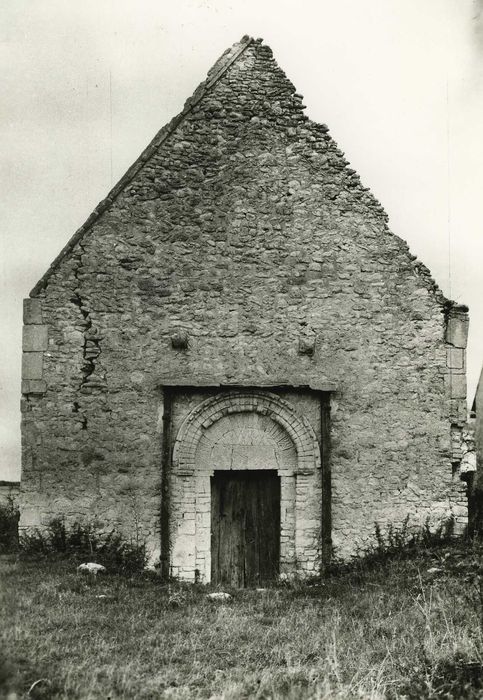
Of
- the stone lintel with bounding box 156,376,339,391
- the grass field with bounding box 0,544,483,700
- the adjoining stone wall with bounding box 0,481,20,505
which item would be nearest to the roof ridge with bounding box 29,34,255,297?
the stone lintel with bounding box 156,376,339,391

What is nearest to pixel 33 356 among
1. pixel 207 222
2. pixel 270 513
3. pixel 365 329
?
pixel 207 222

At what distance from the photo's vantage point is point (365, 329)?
11.1 metres

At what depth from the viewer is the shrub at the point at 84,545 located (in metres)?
10.1

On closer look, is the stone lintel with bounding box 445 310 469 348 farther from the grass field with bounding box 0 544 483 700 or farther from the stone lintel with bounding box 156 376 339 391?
the grass field with bounding box 0 544 483 700

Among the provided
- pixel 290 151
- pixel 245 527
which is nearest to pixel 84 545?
pixel 245 527

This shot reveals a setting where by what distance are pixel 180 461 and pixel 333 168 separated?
16.7 feet

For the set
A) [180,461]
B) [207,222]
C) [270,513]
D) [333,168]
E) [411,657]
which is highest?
[333,168]

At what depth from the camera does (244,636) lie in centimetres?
691

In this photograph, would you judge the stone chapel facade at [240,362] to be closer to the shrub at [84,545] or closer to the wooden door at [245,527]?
the wooden door at [245,527]

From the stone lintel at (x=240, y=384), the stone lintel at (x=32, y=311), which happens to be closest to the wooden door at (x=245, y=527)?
the stone lintel at (x=240, y=384)

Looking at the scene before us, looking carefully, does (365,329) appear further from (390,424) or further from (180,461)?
(180,461)

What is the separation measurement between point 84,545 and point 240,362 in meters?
3.43

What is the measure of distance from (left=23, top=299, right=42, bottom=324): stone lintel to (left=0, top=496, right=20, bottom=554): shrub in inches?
128

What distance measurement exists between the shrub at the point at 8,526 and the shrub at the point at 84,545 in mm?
323
